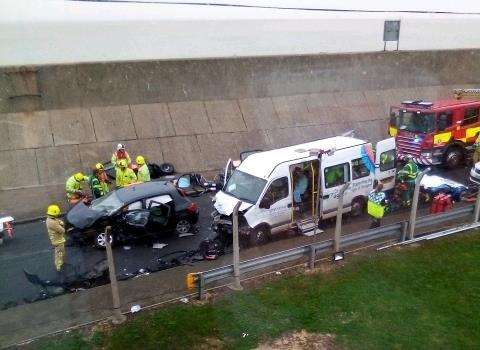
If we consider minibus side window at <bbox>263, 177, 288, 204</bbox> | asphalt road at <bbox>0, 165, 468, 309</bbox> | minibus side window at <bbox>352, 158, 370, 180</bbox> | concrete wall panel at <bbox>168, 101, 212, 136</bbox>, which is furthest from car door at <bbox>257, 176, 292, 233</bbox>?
concrete wall panel at <bbox>168, 101, 212, 136</bbox>

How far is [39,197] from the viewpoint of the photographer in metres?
13.5

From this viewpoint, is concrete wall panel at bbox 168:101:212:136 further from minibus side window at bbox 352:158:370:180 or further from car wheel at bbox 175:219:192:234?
minibus side window at bbox 352:158:370:180

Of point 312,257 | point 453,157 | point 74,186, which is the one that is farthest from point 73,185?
point 453,157

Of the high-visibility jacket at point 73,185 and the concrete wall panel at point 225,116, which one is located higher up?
the concrete wall panel at point 225,116

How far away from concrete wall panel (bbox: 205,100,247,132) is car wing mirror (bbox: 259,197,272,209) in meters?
6.93

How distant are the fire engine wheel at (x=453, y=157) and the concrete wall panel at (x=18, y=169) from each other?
1273 centimetres

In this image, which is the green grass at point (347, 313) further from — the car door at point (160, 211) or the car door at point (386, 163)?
the car door at point (160, 211)

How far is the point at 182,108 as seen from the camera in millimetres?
16562

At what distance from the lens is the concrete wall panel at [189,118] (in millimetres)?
16219

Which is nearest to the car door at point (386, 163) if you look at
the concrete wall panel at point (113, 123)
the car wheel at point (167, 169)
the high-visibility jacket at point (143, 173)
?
the high-visibility jacket at point (143, 173)

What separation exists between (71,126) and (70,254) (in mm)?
6319

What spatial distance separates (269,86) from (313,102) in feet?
6.05

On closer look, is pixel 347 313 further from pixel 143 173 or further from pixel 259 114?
pixel 259 114

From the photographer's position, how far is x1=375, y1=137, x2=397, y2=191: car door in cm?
1160
